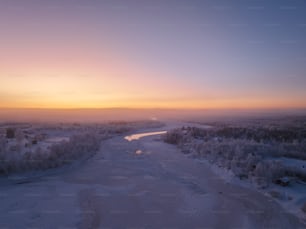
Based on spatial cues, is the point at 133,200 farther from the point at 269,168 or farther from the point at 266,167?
the point at 266,167

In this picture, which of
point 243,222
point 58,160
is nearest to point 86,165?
point 58,160

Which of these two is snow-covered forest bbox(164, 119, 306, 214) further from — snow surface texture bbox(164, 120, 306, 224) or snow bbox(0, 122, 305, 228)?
snow bbox(0, 122, 305, 228)

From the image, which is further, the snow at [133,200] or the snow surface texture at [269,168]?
the snow surface texture at [269,168]

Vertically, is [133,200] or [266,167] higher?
[266,167]

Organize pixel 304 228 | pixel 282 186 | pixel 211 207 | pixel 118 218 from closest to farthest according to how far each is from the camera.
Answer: pixel 304 228, pixel 118 218, pixel 211 207, pixel 282 186

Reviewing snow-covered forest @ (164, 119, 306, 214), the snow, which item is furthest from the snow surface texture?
the snow

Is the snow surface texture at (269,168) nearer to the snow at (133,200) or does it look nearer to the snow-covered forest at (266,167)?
the snow-covered forest at (266,167)

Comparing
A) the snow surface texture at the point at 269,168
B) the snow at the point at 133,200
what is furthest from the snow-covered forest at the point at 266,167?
the snow at the point at 133,200

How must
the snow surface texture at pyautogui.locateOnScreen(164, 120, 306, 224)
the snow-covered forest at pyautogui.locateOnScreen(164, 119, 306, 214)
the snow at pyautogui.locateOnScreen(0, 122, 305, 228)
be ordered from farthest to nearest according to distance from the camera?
the snow-covered forest at pyautogui.locateOnScreen(164, 119, 306, 214) < the snow surface texture at pyautogui.locateOnScreen(164, 120, 306, 224) < the snow at pyautogui.locateOnScreen(0, 122, 305, 228)

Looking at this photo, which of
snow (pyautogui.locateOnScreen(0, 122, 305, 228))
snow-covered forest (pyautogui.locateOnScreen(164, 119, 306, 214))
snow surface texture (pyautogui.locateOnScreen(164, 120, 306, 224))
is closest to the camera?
snow (pyautogui.locateOnScreen(0, 122, 305, 228))

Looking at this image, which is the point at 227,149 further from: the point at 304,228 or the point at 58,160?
the point at 58,160

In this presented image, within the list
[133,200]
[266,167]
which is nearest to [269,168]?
[266,167]
